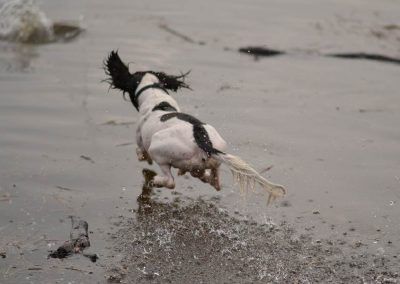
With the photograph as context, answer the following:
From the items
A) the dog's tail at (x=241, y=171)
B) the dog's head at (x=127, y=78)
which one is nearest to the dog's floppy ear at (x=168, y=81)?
the dog's head at (x=127, y=78)

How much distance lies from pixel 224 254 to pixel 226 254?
16 mm

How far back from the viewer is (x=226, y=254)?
6129mm

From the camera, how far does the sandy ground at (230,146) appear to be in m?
6.02

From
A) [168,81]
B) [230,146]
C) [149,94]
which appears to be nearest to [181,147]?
[149,94]

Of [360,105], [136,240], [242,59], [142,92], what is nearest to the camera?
[136,240]

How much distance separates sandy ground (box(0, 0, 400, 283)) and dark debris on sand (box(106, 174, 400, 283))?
0.02 metres

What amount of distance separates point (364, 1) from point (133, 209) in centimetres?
860

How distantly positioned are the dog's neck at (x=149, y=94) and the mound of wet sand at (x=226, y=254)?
1010 millimetres

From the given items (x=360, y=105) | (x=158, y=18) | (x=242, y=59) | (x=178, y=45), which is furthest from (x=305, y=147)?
(x=158, y=18)

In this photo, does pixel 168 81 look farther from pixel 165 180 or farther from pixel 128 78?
pixel 165 180

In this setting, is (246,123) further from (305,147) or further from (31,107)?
(31,107)

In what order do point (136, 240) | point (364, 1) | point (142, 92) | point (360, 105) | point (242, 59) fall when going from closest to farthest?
point (136, 240) → point (142, 92) → point (360, 105) → point (242, 59) → point (364, 1)

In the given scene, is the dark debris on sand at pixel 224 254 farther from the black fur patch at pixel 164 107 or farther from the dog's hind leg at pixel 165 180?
the black fur patch at pixel 164 107

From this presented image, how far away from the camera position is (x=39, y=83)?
9883 mm
